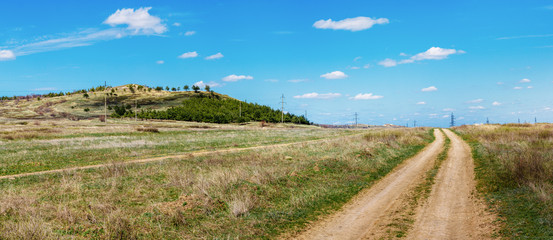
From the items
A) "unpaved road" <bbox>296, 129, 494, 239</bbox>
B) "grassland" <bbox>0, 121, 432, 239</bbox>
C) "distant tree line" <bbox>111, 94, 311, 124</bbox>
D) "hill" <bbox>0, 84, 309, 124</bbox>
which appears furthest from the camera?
"distant tree line" <bbox>111, 94, 311, 124</bbox>

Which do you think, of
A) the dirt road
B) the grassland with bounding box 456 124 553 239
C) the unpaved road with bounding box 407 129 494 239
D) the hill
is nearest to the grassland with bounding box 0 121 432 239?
the dirt road

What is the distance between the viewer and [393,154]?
24750mm

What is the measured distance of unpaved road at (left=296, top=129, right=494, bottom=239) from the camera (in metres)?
8.57

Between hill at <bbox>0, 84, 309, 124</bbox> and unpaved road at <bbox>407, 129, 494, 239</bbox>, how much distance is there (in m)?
129

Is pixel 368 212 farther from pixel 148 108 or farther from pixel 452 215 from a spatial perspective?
pixel 148 108

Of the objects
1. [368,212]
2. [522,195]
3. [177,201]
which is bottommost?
[368,212]

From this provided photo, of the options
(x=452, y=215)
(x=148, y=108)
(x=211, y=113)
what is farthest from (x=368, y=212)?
(x=148, y=108)

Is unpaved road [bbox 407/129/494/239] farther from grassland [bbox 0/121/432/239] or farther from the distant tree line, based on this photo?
the distant tree line

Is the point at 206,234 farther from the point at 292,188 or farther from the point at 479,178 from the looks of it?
the point at 479,178

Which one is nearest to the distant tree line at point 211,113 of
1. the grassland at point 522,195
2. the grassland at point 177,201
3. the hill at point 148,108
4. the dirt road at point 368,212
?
the hill at point 148,108

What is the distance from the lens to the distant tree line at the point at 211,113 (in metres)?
138

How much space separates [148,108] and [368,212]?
531 feet

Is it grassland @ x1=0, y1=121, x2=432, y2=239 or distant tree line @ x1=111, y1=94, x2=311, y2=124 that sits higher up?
distant tree line @ x1=111, y1=94, x2=311, y2=124

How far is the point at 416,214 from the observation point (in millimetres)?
10188
